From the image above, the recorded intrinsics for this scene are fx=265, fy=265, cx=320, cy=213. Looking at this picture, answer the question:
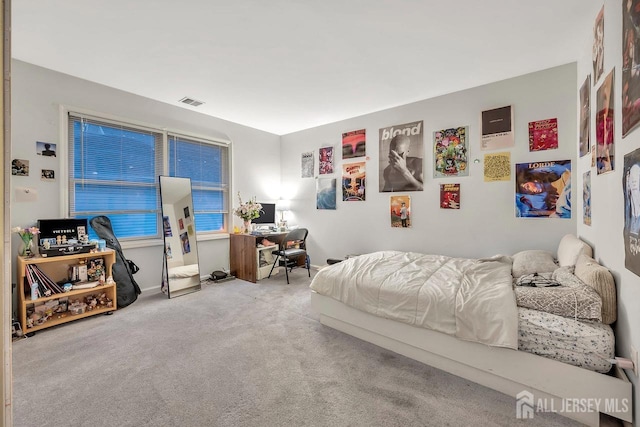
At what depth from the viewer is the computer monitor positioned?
4856mm

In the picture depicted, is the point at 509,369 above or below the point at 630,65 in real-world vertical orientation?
below

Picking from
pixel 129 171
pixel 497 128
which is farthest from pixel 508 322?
pixel 129 171

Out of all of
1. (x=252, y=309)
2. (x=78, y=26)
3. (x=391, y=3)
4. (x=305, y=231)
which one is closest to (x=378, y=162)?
(x=305, y=231)

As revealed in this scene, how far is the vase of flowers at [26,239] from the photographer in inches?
104

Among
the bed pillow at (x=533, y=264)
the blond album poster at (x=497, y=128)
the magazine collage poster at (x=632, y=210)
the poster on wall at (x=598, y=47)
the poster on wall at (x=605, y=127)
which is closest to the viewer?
the magazine collage poster at (x=632, y=210)

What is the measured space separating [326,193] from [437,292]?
3.08 m

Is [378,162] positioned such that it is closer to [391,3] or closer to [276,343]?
[391,3]

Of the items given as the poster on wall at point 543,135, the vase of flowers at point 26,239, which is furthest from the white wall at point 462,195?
the vase of flowers at point 26,239

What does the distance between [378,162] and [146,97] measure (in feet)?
11.4

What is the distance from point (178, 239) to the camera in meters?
3.93

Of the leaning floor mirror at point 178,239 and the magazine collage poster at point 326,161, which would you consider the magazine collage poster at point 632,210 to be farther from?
the leaning floor mirror at point 178,239

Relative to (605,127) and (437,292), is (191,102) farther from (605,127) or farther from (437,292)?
(605,127)

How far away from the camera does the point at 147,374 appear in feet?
6.43

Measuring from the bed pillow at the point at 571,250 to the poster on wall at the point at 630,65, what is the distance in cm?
108
